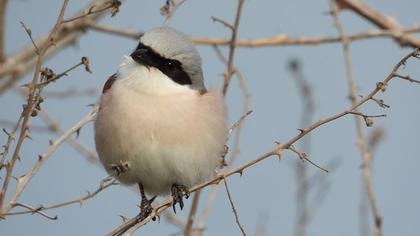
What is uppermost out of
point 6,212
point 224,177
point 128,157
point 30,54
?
point 30,54

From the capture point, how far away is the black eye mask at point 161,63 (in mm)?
3238

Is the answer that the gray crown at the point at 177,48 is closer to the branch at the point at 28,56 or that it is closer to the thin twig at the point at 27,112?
the branch at the point at 28,56

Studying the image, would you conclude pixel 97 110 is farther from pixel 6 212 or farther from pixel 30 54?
pixel 6 212

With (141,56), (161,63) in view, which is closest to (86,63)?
(141,56)

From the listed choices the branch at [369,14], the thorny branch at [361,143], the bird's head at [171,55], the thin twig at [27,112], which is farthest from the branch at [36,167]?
the branch at [369,14]

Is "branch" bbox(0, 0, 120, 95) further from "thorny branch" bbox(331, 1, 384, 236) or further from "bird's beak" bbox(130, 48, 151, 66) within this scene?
"thorny branch" bbox(331, 1, 384, 236)

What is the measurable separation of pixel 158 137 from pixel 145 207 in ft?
1.51

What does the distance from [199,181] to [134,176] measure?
0.36m

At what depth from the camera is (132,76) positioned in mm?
3359

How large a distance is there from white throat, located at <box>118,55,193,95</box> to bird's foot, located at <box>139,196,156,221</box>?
604mm

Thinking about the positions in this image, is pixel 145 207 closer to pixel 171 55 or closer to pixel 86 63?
pixel 171 55

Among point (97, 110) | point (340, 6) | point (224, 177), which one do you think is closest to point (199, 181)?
point (97, 110)

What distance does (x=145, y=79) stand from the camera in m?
3.35

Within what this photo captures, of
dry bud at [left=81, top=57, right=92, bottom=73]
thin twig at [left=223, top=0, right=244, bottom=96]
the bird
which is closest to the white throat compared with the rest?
the bird
